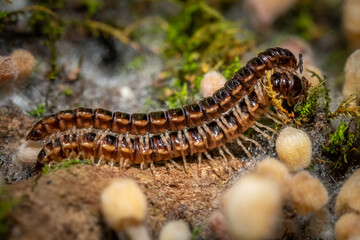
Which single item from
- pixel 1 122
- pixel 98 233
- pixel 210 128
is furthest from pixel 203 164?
pixel 1 122

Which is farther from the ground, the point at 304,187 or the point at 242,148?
the point at 242,148

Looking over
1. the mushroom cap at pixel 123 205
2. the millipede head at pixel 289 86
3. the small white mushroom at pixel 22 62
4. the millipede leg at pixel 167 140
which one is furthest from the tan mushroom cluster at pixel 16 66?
the millipede head at pixel 289 86

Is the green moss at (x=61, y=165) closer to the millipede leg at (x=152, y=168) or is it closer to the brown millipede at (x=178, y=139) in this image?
the brown millipede at (x=178, y=139)

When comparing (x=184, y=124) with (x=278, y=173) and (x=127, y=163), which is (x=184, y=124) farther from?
(x=278, y=173)

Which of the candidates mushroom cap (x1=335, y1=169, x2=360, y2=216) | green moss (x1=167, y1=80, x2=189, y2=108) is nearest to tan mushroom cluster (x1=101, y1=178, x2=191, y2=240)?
mushroom cap (x1=335, y1=169, x2=360, y2=216)

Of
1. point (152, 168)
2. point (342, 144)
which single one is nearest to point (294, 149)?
point (342, 144)

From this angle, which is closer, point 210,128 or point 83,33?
point 210,128

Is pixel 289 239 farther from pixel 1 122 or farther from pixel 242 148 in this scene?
pixel 1 122
